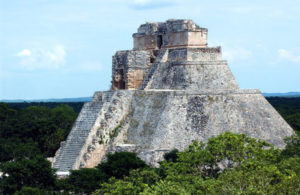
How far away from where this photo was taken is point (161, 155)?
27875 mm

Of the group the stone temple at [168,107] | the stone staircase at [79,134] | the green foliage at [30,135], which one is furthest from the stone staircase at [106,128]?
the green foliage at [30,135]

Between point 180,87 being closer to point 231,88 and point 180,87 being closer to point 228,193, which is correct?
point 231,88

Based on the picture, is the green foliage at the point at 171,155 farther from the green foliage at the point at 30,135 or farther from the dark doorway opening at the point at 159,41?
the green foliage at the point at 30,135

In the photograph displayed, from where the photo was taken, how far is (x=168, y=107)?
29.6 metres

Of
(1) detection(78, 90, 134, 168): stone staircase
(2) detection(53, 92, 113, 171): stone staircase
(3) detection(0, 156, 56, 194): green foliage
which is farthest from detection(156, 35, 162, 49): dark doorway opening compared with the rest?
(3) detection(0, 156, 56, 194): green foliage

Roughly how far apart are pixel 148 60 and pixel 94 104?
377cm

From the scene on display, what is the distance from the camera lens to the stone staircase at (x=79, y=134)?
30.3 m

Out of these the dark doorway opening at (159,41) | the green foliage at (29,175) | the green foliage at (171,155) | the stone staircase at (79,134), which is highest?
the dark doorway opening at (159,41)

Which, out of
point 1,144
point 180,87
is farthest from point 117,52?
point 1,144

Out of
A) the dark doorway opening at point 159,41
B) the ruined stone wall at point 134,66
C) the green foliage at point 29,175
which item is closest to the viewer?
the green foliage at point 29,175

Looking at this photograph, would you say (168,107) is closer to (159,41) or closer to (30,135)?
(159,41)

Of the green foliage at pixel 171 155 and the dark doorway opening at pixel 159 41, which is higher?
the dark doorway opening at pixel 159 41

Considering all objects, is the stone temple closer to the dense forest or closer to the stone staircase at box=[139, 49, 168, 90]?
the stone staircase at box=[139, 49, 168, 90]

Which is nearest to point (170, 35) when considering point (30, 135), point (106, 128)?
point (106, 128)
